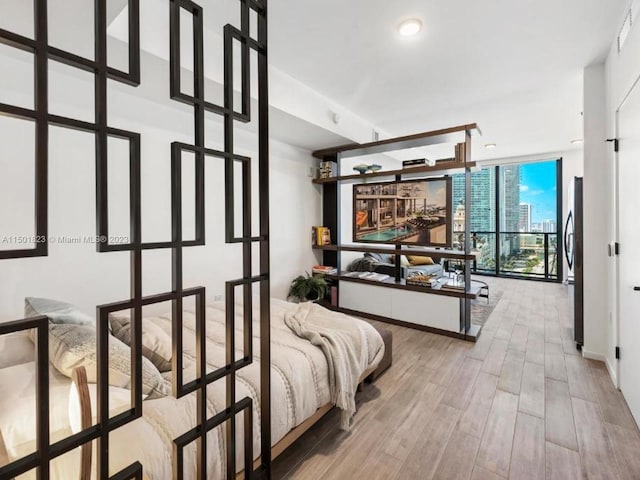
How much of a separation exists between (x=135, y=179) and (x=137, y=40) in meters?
0.39

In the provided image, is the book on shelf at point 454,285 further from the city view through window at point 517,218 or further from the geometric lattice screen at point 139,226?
the city view through window at point 517,218

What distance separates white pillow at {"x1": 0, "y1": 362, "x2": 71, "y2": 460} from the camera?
0.94 metres

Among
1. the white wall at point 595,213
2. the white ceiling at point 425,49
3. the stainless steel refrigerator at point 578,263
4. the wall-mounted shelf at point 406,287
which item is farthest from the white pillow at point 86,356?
the stainless steel refrigerator at point 578,263

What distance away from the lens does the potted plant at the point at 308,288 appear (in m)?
4.07

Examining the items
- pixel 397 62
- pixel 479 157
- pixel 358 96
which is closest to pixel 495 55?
pixel 397 62

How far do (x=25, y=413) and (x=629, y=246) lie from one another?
10.5 feet

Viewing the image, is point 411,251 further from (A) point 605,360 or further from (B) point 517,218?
(B) point 517,218

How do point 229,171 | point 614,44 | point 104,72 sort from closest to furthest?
point 104,72
point 229,171
point 614,44

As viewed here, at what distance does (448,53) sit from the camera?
2.60 metres

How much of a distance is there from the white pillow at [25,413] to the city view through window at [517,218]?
22.0 ft

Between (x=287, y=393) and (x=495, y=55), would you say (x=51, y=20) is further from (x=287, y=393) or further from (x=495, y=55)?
(x=495, y=55)

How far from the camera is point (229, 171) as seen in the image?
1.09 m

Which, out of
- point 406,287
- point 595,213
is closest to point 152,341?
point 406,287

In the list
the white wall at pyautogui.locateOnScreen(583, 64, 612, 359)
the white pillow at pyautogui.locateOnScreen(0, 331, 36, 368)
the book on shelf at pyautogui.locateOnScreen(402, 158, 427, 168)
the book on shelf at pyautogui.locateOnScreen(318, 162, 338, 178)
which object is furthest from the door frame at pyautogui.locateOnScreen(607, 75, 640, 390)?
the white pillow at pyautogui.locateOnScreen(0, 331, 36, 368)
